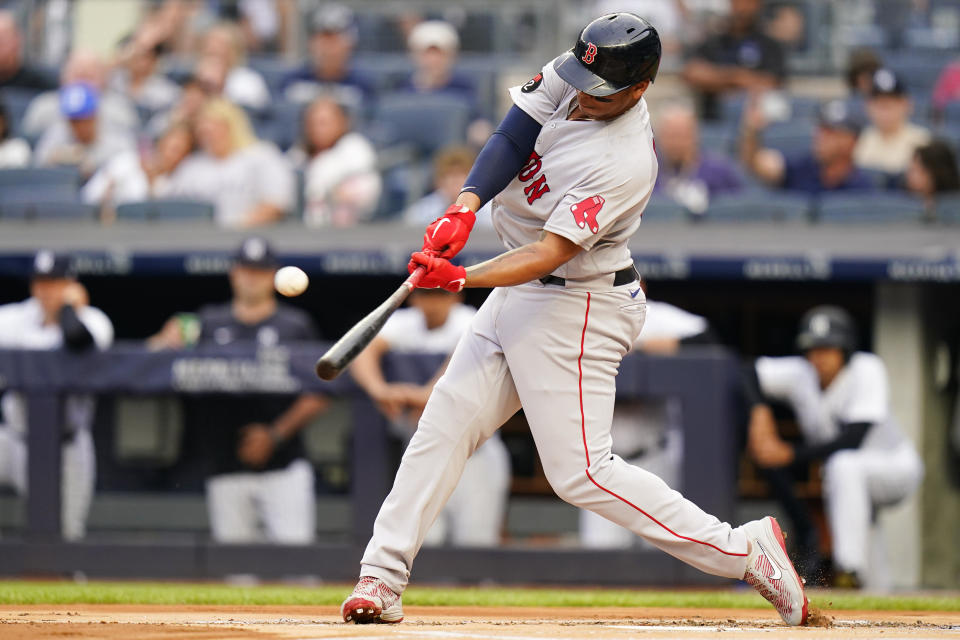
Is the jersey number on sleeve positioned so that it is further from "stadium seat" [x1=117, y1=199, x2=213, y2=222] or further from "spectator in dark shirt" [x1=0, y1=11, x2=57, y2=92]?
"spectator in dark shirt" [x1=0, y1=11, x2=57, y2=92]

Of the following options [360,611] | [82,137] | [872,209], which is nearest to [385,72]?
[82,137]

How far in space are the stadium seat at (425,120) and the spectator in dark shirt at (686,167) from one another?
1310 millimetres

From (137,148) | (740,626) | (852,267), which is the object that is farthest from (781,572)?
(137,148)

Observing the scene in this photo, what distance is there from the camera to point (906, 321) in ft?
24.2

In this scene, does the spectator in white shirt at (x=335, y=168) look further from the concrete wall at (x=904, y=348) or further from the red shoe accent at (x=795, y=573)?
the red shoe accent at (x=795, y=573)

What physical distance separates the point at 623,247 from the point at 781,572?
37.3 inches

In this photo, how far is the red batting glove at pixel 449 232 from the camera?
3.45 m

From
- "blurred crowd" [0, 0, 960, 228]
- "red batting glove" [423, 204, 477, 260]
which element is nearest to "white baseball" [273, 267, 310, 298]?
"red batting glove" [423, 204, 477, 260]

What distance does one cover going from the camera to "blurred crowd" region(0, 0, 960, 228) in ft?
25.5

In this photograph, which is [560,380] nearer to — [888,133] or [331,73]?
[888,133]

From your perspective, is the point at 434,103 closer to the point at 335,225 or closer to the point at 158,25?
the point at 335,225

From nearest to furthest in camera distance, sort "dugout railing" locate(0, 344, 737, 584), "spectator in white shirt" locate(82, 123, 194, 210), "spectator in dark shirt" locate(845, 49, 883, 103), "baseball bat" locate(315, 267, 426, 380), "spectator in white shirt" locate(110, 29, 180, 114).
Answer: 1. "baseball bat" locate(315, 267, 426, 380)
2. "dugout railing" locate(0, 344, 737, 584)
3. "spectator in white shirt" locate(82, 123, 194, 210)
4. "spectator in dark shirt" locate(845, 49, 883, 103)
5. "spectator in white shirt" locate(110, 29, 180, 114)

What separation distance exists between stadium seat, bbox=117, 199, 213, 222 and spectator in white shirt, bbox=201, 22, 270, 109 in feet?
5.18

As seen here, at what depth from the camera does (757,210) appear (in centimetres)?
738
